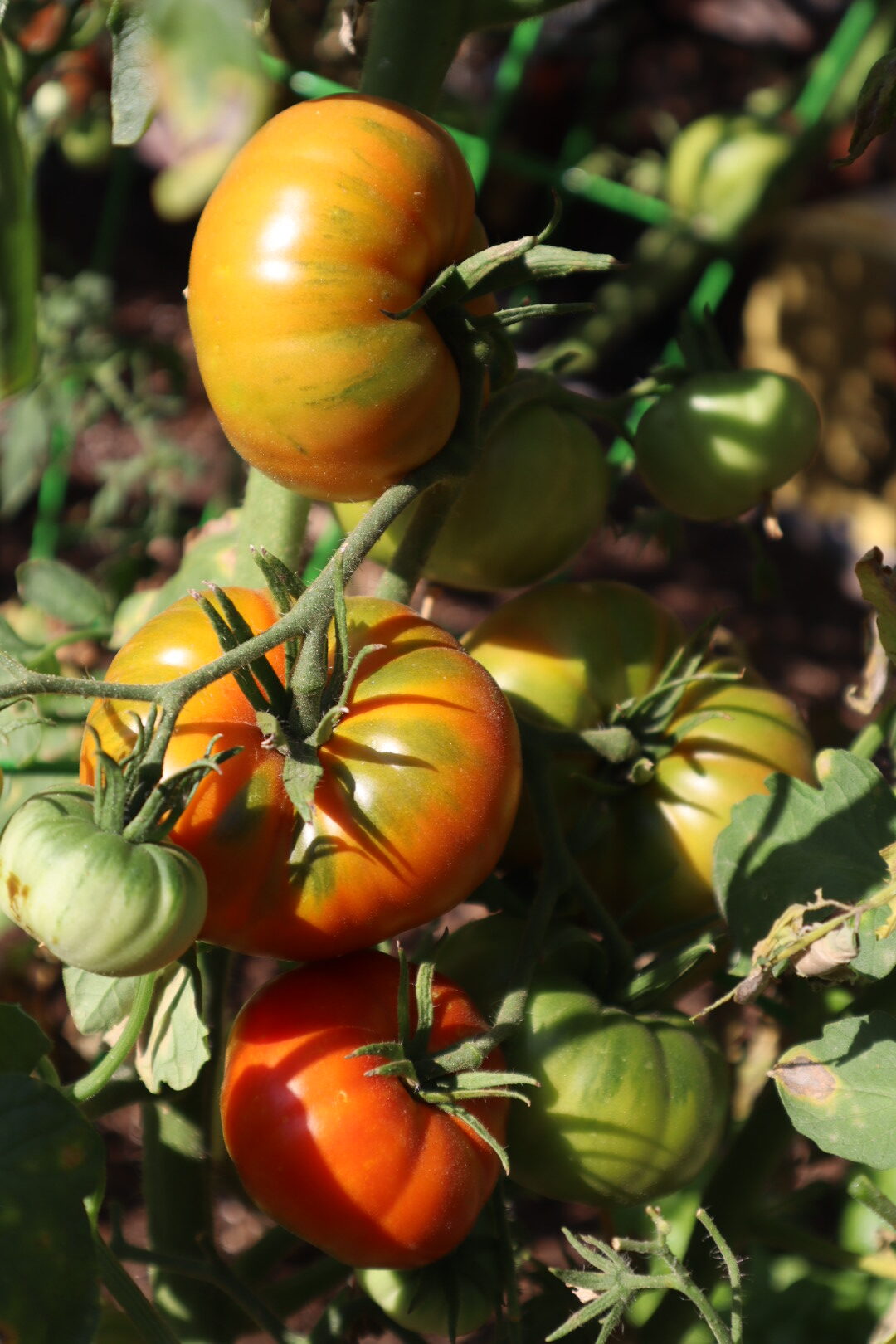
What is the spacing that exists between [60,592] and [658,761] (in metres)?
0.60

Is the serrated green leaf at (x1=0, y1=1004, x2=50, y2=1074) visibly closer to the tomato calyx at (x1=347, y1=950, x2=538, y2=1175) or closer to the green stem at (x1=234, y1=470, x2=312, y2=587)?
the tomato calyx at (x1=347, y1=950, x2=538, y2=1175)

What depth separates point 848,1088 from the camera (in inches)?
29.4

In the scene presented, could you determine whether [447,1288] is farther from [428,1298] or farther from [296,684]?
[296,684]

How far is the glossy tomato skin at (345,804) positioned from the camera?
2.16ft

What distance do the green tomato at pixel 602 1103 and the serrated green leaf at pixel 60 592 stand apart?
594mm

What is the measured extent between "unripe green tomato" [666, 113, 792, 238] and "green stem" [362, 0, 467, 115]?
1288 mm

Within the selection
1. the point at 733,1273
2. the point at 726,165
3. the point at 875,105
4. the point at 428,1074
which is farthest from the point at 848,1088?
the point at 726,165

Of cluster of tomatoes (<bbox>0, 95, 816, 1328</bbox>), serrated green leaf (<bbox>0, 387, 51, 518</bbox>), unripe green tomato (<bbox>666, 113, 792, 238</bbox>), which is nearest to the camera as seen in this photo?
cluster of tomatoes (<bbox>0, 95, 816, 1328</bbox>)

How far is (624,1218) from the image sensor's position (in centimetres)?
107

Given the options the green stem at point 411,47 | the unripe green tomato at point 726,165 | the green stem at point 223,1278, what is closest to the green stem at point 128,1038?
the green stem at point 223,1278

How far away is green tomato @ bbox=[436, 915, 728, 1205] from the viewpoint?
2.55 ft

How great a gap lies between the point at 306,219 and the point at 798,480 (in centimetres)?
218

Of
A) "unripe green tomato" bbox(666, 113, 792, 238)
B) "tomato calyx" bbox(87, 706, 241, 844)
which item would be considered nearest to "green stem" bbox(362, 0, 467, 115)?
"tomato calyx" bbox(87, 706, 241, 844)

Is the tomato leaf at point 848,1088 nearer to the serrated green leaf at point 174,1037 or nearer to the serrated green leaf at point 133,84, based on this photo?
the serrated green leaf at point 174,1037
